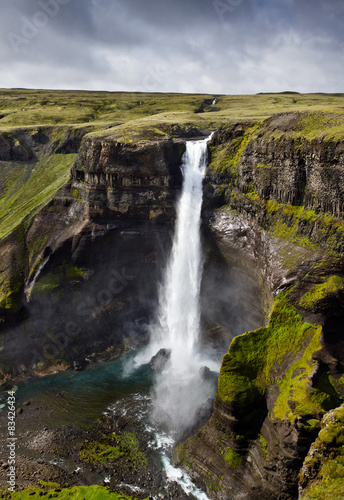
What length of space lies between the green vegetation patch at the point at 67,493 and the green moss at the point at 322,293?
1833 cm

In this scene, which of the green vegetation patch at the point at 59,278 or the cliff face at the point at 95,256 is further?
the green vegetation patch at the point at 59,278

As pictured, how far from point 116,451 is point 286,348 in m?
15.8

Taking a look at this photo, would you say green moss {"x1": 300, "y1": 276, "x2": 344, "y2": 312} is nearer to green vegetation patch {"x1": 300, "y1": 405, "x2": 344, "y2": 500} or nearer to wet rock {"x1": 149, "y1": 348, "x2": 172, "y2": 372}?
green vegetation patch {"x1": 300, "y1": 405, "x2": 344, "y2": 500}

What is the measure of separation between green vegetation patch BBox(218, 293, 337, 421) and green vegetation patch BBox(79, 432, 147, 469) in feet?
28.3

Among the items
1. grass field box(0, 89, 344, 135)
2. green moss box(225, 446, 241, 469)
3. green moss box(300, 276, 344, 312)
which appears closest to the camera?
green moss box(225, 446, 241, 469)

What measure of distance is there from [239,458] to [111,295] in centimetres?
2734

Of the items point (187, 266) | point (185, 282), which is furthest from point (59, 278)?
point (187, 266)

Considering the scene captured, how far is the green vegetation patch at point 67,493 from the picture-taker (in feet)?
75.5

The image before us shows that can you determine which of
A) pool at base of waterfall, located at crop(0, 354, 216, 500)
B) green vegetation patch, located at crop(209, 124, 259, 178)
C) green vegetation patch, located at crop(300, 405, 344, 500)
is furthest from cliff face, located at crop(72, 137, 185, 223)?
green vegetation patch, located at crop(300, 405, 344, 500)

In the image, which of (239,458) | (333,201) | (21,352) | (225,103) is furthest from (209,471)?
(225,103)

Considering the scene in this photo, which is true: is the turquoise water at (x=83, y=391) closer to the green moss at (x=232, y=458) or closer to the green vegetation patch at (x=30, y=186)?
the green moss at (x=232, y=458)

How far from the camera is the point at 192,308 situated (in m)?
43.1

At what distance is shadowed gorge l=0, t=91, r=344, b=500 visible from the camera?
2356 centimetres

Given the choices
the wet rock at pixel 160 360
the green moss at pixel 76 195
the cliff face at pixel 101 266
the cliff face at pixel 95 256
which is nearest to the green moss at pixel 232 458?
the wet rock at pixel 160 360
